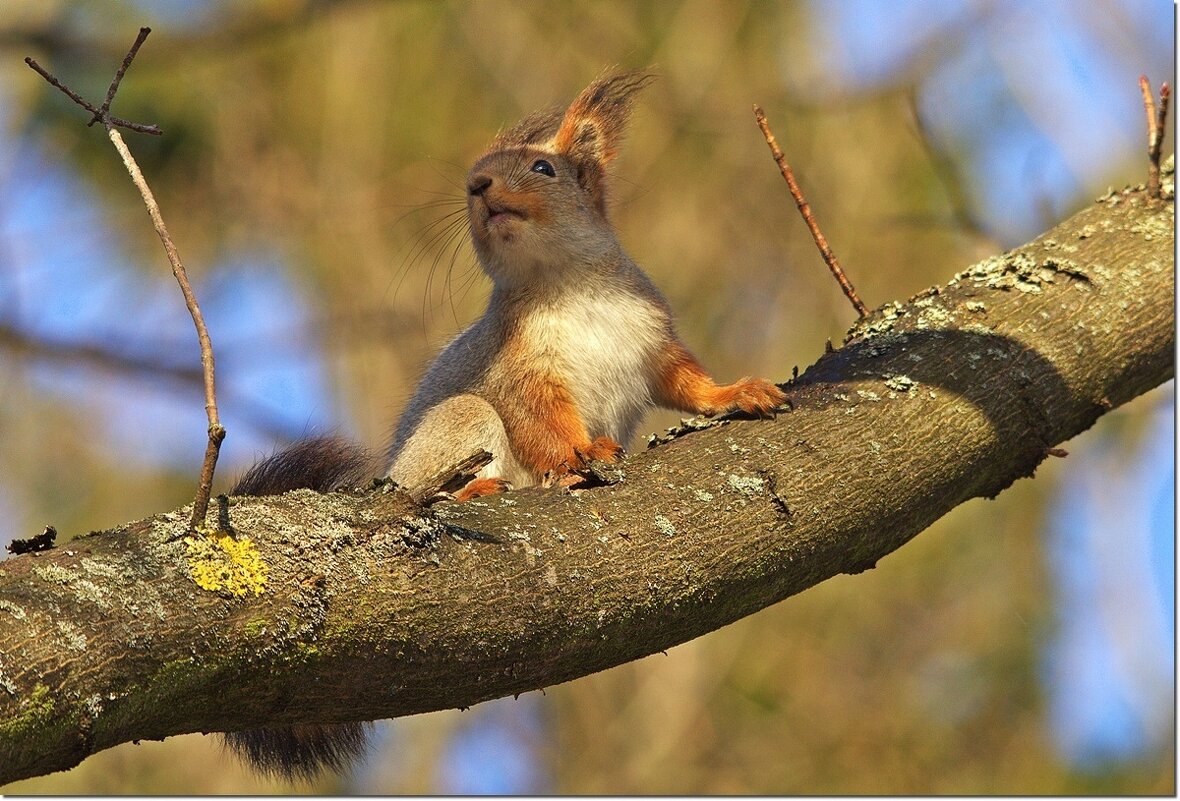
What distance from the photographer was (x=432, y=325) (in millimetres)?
9078

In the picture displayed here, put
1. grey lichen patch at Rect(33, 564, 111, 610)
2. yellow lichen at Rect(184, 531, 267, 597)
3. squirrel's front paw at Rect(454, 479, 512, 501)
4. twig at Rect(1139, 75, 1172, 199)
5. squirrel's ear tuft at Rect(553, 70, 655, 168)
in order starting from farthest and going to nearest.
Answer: squirrel's ear tuft at Rect(553, 70, 655, 168) → squirrel's front paw at Rect(454, 479, 512, 501) → twig at Rect(1139, 75, 1172, 199) → yellow lichen at Rect(184, 531, 267, 597) → grey lichen patch at Rect(33, 564, 111, 610)

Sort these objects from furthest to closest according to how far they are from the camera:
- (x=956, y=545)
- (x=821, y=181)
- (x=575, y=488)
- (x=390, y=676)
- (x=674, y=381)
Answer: (x=956, y=545)
(x=821, y=181)
(x=674, y=381)
(x=575, y=488)
(x=390, y=676)

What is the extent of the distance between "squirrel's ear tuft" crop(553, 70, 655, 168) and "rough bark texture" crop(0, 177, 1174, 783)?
6.11 feet

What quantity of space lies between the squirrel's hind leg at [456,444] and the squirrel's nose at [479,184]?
858 millimetres

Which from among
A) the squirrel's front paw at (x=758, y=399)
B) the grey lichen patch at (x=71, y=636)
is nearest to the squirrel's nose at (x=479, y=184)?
the squirrel's front paw at (x=758, y=399)

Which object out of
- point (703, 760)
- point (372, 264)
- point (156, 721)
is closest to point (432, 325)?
point (372, 264)

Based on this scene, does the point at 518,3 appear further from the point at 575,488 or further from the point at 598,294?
the point at 575,488

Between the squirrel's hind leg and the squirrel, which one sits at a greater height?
the squirrel

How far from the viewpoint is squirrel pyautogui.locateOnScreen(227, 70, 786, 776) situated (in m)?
4.36

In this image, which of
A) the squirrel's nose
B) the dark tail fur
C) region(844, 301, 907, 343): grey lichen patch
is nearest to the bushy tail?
the dark tail fur

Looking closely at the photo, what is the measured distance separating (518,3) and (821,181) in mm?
2843

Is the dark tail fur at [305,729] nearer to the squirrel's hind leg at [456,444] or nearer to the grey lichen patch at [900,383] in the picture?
the squirrel's hind leg at [456,444]

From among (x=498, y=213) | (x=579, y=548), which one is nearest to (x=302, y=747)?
(x=579, y=548)

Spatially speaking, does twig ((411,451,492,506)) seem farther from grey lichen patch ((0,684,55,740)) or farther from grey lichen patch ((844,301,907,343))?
grey lichen patch ((844,301,907,343))
